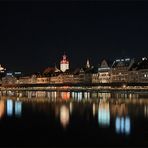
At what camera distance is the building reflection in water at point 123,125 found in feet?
69.6

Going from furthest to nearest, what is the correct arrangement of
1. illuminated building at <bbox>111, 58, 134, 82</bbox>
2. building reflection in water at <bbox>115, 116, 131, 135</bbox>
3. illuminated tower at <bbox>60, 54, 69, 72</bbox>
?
1. illuminated tower at <bbox>60, 54, 69, 72</bbox>
2. illuminated building at <bbox>111, 58, 134, 82</bbox>
3. building reflection in water at <bbox>115, 116, 131, 135</bbox>

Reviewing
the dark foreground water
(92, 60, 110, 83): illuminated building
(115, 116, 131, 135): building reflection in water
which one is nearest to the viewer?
the dark foreground water

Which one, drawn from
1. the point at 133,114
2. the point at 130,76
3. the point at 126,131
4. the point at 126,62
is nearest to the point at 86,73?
the point at 126,62

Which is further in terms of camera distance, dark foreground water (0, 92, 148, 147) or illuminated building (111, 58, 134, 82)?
illuminated building (111, 58, 134, 82)

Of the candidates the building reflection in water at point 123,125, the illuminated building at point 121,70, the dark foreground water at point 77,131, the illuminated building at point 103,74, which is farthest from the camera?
the illuminated building at point 103,74

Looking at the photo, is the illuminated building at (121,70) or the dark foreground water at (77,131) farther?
the illuminated building at (121,70)

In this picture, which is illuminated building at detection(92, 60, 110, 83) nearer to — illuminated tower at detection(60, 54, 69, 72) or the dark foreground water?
illuminated tower at detection(60, 54, 69, 72)

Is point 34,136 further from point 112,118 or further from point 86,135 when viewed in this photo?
point 112,118

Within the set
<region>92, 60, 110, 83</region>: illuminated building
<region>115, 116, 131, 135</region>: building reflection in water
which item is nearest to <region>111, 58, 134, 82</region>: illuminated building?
<region>92, 60, 110, 83</region>: illuminated building

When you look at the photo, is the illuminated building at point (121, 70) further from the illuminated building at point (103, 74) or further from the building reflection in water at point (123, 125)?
the building reflection in water at point (123, 125)

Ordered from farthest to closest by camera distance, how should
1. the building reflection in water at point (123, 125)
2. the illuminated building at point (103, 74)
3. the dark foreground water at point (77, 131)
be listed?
1. the illuminated building at point (103, 74)
2. the building reflection in water at point (123, 125)
3. the dark foreground water at point (77, 131)

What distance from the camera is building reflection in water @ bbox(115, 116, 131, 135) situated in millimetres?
21203

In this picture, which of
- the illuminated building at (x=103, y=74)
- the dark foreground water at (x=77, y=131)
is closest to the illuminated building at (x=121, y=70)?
the illuminated building at (x=103, y=74)

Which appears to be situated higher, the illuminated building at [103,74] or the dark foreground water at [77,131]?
the illuminated building at [103,74]
